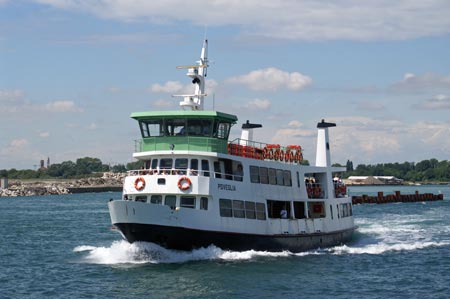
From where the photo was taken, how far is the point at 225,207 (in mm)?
32719

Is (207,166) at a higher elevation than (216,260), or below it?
higher

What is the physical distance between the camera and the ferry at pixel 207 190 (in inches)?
1224

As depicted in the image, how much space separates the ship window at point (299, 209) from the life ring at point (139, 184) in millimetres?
9799

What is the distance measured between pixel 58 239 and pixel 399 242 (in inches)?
837

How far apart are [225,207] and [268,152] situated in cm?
585

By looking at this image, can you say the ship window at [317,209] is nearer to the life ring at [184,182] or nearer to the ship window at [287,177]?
the ship window at [287,177]

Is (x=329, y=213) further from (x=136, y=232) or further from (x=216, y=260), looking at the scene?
(x=136, y=232)

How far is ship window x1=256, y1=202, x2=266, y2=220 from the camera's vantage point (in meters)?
34.6

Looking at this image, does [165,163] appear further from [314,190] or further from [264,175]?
[314,190]

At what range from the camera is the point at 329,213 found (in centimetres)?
4097

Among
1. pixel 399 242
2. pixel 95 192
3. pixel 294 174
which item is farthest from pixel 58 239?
pixel 95 192

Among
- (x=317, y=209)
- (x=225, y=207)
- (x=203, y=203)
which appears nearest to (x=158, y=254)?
(x=203, y=203)

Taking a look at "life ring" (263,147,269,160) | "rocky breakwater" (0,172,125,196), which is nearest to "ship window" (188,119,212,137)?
"life ring" (263,147,269,160)

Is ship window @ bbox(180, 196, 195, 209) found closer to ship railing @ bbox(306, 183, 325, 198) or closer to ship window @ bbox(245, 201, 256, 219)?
ship window @ bbox(245, 201, 256, 219)
